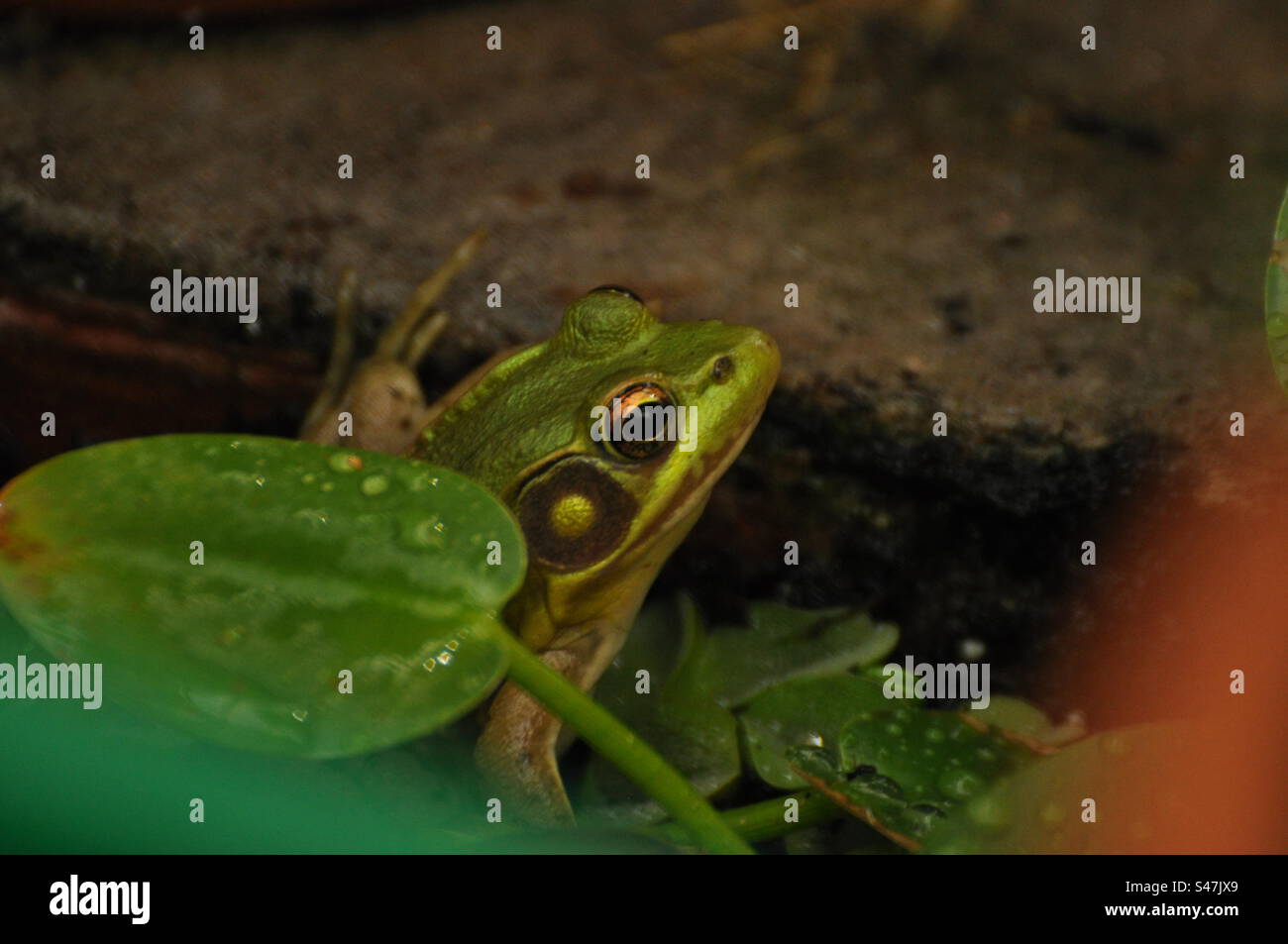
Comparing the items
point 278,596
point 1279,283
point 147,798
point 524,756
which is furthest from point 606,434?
point 1279,283

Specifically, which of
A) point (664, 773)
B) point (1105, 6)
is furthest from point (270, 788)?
point (1105, 6)

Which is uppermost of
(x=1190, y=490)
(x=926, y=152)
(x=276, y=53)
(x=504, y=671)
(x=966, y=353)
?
(x=276, y=53)

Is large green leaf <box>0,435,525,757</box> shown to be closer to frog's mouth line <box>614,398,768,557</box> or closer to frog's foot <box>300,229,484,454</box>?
frog's mouth line <box>614,398,768,557</box>

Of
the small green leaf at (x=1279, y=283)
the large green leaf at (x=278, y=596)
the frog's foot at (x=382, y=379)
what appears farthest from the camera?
the frog's foot at (x=382, y=379)

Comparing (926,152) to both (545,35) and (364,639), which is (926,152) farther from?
(364,639)

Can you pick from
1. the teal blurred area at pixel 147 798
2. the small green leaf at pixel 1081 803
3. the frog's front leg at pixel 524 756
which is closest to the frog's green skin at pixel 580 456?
the frog's front leg at pixel 524 756

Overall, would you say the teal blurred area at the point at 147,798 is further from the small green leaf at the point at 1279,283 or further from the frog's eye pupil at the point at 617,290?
the small green leaf at the point at 1279,283

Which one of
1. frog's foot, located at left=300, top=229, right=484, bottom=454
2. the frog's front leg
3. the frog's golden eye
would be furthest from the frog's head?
frog's foot, located at left=300, top=229, right=484, bottom=454
